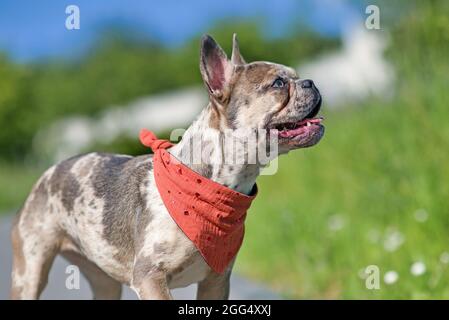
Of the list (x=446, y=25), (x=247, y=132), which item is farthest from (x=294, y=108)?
(x=446, y=25)

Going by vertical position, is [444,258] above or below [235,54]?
below

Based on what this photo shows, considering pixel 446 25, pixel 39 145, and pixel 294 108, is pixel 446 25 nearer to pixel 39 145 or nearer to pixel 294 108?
pixel 294 108

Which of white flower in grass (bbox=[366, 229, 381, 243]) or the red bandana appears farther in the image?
white flower in grass (bbox=[366, 229, 381, 243])

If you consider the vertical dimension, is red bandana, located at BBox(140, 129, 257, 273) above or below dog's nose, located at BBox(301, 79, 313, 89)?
below

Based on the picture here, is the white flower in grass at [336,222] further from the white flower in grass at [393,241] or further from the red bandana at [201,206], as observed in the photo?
the red bandana at [201,206]

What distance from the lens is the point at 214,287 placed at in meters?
4.25

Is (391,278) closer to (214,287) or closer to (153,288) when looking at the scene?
(214,287)

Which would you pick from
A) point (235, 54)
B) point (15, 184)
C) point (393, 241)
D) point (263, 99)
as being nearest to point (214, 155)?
point (263, 99)

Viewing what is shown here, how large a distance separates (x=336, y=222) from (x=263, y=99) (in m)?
3.41

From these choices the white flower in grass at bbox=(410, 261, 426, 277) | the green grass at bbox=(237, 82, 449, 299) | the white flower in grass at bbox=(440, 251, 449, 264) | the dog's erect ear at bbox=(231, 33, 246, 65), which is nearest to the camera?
the dog's erect ear at bbox=(231, 33, 246, 65)

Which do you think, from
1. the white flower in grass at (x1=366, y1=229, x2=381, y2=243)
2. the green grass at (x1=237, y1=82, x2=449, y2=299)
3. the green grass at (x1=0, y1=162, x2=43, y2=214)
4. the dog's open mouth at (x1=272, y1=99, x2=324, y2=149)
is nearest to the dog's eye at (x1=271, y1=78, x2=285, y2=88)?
the dog's open mouth at (x1=272, y1=99, x2=324, y2=149)

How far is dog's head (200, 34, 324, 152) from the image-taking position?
387 centimetres

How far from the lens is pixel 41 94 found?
37.2 meters

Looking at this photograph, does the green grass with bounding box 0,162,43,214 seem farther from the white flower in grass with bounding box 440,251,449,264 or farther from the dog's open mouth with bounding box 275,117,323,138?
the dog's open mouth with bounding box 275,117,323,138
